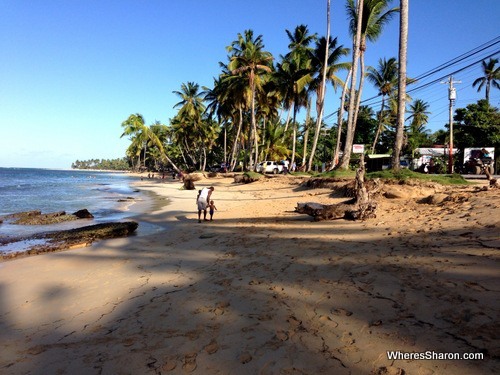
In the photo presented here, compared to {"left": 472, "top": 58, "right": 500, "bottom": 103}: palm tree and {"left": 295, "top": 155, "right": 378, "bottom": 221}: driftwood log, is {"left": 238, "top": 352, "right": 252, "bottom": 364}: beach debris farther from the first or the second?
{"left": 472, "top": 58, "right": 500, "bottom": 103}: palm tree

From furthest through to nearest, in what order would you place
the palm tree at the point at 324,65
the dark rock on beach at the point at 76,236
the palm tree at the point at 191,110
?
the palm tree at the point at 191,110
the palm tree at the point at 324,65
the dark rock on beach at the point at 76,236

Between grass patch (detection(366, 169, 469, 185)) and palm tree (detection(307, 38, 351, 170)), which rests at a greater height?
palm tree (detection(307, 38, 351, 170))

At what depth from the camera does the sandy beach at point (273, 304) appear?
9.28ft

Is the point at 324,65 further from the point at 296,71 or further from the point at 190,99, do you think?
the point at 190,99

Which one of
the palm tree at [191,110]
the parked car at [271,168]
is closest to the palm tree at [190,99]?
the palm tree at [191,110]

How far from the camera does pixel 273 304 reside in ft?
12.7

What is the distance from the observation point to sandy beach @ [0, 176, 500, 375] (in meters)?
2.83

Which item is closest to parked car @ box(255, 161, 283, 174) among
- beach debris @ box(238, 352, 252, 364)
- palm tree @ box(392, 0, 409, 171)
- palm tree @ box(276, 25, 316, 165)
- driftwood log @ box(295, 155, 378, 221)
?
palm tree @ box(276, 25, 316, 165)

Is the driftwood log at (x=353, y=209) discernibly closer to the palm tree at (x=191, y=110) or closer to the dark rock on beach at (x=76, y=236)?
the dark rock on beach at (x=76, y=236)

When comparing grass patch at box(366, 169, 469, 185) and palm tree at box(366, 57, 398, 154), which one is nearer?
grass patch at box(366, 169, 469, 185)

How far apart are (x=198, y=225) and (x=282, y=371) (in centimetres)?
823

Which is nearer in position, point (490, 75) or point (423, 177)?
point (423, 177)

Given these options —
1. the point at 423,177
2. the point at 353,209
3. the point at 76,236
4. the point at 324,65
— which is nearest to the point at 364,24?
the point at 324,65

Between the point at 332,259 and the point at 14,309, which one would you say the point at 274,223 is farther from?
the point at 14,309
